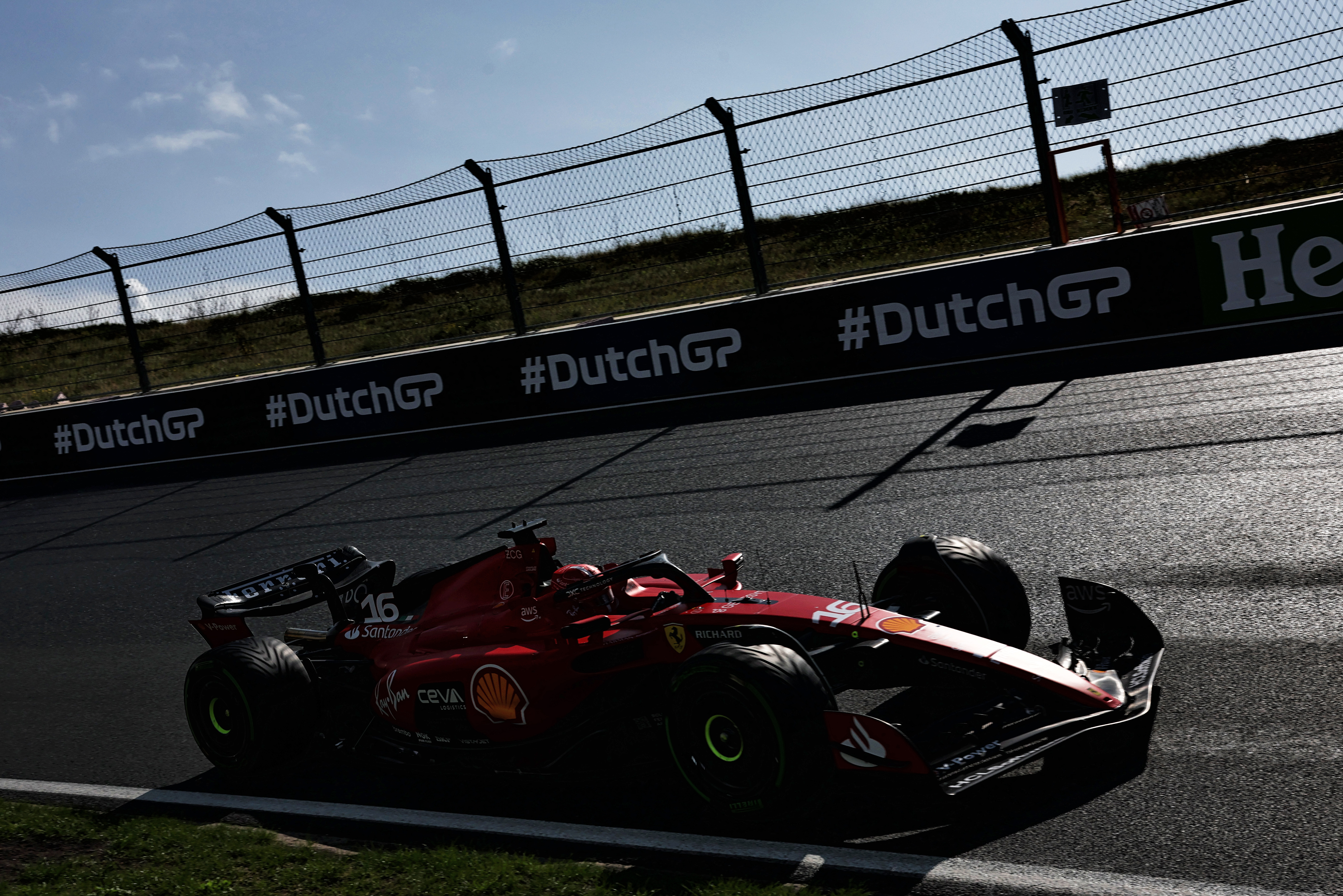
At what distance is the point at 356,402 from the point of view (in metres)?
14.1

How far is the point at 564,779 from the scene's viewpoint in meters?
4.53

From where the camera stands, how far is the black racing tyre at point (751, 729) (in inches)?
151

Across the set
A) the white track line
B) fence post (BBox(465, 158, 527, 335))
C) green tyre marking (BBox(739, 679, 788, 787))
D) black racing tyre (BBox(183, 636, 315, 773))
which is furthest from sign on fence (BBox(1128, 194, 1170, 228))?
black racing tyre (BBox(183, 636, 315, 773))

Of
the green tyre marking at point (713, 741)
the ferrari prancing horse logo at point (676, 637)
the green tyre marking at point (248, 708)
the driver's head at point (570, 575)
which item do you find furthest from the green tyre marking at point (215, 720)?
the green tyre marking at point (713, 741)

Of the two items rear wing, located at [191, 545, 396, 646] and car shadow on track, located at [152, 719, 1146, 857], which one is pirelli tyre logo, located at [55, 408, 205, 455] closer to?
rear wing, located at [191, 545, 396, 646]

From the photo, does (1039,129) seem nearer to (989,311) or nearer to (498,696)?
(989,311)

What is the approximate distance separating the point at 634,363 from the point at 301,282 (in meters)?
5.36

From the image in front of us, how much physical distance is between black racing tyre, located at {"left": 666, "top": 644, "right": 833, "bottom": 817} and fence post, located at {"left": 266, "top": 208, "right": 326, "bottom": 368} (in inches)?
474

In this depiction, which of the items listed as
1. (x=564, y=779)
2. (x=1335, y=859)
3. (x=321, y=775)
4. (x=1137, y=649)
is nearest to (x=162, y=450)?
(x=321, y=775)

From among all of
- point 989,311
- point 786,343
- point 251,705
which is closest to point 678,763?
point 251,705

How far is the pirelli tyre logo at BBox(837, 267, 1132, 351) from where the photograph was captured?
9891mm

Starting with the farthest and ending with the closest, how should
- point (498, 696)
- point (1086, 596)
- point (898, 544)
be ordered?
point (898, 544)
point (498, 696)
point (1086, 596)

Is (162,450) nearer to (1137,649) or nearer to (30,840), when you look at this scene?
(30,840)

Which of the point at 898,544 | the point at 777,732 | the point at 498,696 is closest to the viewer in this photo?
the point at 777,732
